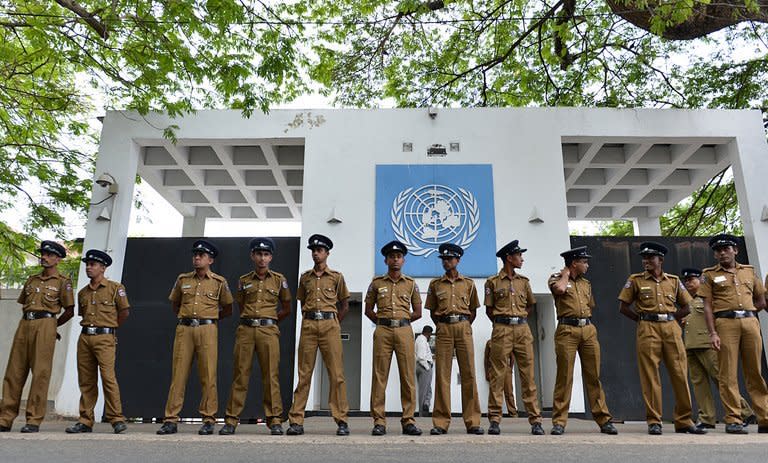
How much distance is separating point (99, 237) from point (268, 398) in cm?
494

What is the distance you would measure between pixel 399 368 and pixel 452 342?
547mm

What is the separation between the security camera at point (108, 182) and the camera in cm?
870

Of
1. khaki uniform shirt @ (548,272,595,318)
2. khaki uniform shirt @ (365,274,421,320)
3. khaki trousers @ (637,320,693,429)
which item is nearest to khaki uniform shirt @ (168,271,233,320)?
khaki uniform shirt @ (365,274,421,320)

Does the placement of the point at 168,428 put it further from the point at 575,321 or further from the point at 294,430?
the point at 575,321

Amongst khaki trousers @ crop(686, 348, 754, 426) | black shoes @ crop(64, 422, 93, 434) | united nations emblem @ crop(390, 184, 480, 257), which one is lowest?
black shoes @ crop(64, 422, 93, 434)

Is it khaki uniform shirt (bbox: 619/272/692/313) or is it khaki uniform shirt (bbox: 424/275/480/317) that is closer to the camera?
khaki uniform shirt (bbox: 619/272/692/313)

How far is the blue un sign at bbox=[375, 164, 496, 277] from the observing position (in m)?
8.63

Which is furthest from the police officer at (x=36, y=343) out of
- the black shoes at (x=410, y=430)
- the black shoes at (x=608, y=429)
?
the black shoes at (x=608, y=429)

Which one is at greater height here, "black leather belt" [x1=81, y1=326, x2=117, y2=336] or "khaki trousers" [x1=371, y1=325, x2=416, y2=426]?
"black leather belt" [x1=81, y1=326, x2=117, y2=336]

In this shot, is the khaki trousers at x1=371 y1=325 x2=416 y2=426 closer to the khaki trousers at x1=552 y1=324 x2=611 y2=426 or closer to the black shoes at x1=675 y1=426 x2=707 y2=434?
the khaki trousers at x1=552 y1=324 x2=611 y2=426

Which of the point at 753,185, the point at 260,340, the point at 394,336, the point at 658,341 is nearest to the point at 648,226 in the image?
the point at 753,185

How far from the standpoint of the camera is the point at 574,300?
5.39 metres

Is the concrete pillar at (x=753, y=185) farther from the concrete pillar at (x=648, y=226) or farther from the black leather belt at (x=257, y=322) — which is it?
the black leather belt at (x=257, y=322)

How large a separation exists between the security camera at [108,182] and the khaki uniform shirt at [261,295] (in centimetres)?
431
